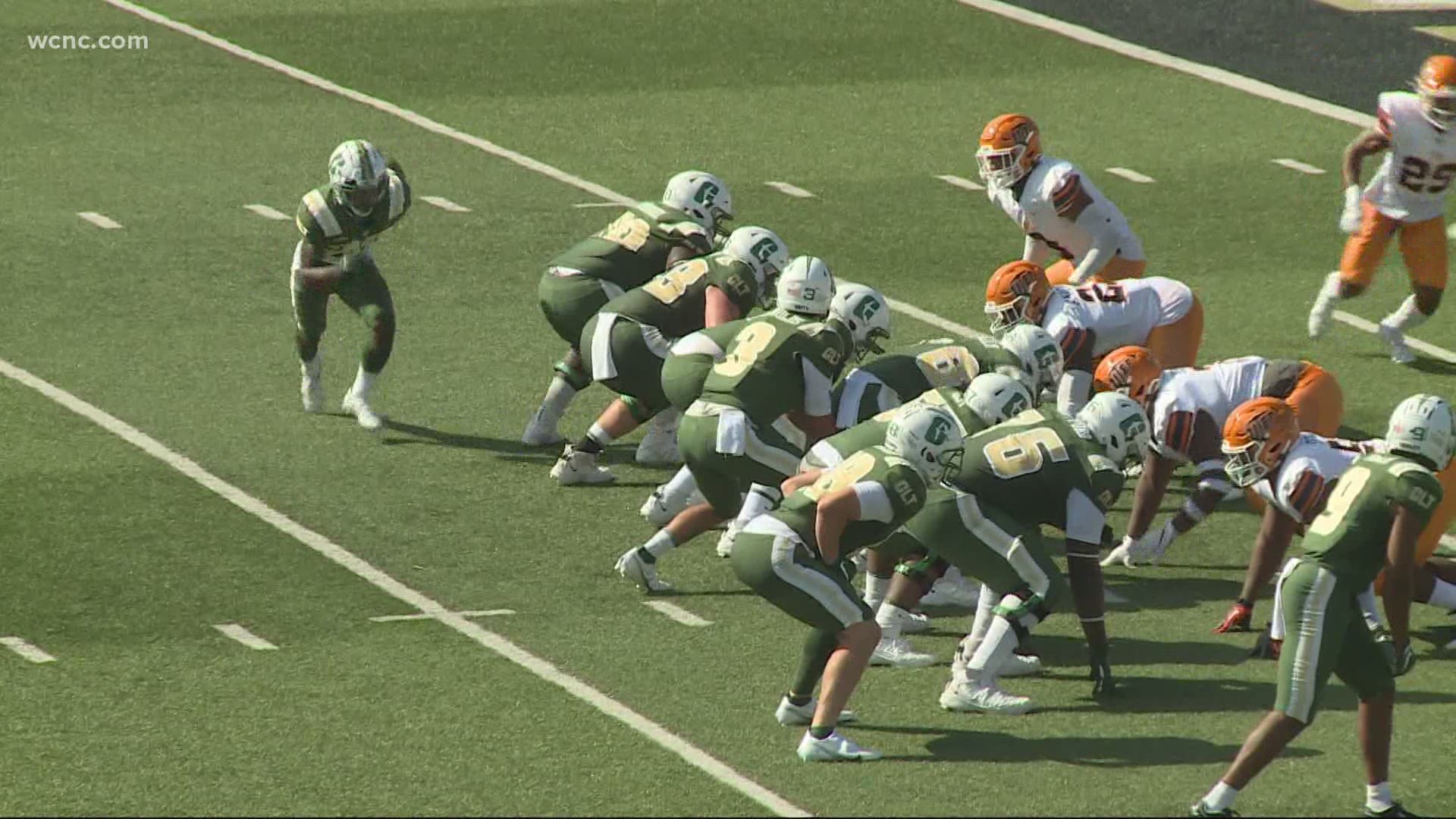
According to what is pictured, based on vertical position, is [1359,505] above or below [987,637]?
above

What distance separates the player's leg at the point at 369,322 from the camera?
619 inches

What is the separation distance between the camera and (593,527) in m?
14.2

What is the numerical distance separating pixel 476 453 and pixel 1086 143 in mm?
8626

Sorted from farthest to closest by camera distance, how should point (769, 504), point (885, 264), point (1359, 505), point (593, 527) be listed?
point (885, 264) → point (593, 527) → point (769, 504) → point (1359, 505)

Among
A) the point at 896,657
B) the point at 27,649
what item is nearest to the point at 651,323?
the point at 896,657

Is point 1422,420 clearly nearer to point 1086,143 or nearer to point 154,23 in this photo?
point 1086,143

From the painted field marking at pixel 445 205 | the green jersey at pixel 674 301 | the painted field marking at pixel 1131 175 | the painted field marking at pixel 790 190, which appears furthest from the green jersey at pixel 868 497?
the painted field marking at pixel 1131 175

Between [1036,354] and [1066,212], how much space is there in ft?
9.18

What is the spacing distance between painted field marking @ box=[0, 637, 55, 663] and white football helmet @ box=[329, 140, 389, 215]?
13.4 ft

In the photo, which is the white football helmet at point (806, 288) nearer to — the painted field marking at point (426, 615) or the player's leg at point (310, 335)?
the painted field marking at point (426, 615)

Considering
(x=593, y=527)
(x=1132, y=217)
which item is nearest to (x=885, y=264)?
(x=1132, y=217)

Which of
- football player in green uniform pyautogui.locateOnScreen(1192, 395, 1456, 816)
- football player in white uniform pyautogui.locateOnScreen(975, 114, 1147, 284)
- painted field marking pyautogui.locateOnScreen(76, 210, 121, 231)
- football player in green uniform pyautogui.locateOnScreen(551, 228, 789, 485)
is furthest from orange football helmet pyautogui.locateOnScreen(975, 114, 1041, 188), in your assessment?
painted field marking pyautogui.locateOnScreen(76, 210, 121, 231)

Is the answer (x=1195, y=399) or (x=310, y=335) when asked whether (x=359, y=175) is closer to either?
(x=310, y=335)

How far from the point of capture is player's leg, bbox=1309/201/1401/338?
17.0m
